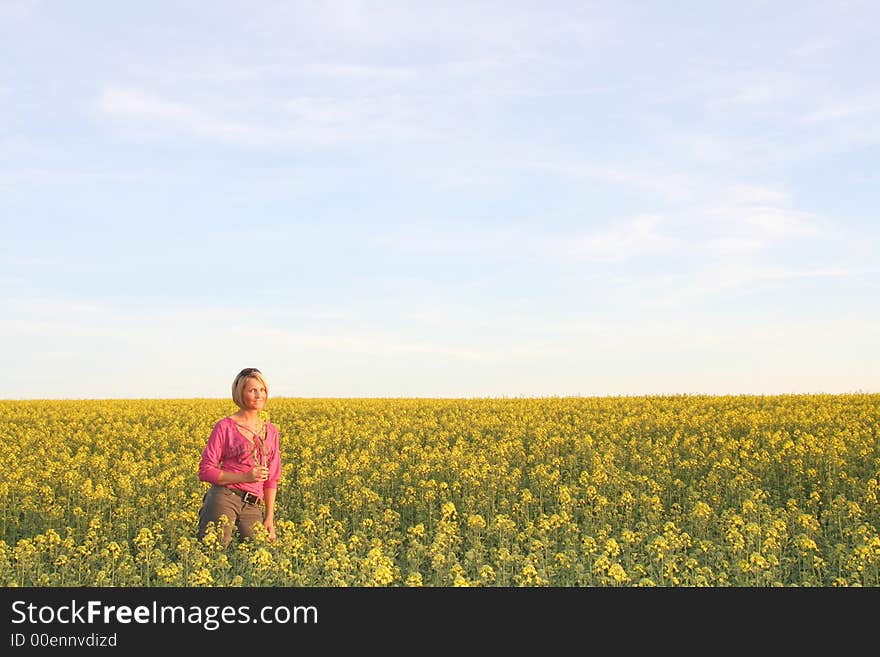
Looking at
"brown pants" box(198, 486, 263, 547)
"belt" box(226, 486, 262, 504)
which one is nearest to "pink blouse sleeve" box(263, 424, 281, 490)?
"belt" box(226, 486, 262, 504)

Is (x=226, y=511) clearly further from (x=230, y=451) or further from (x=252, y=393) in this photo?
(x=252, y=393)

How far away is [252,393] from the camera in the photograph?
9703 mm

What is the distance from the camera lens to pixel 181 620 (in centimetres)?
752

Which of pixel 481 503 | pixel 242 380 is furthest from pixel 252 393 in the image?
pixel 481 503

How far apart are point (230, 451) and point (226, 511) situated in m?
0.75

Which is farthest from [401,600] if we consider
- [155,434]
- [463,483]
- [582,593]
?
[155,434]

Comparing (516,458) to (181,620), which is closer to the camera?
(181,620)

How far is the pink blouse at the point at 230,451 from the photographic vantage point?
986cm

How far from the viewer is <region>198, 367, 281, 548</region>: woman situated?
9.80 metres

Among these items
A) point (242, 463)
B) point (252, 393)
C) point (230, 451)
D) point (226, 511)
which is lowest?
point (226, 511)

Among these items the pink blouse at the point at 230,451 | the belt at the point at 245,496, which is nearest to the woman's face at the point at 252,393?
the pink blouse at the point at 230,451

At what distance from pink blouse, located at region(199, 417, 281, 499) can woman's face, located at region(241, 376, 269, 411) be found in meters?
0.31

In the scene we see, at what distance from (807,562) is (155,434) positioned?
1853cm

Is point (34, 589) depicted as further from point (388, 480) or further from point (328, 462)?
point (328, 462)
